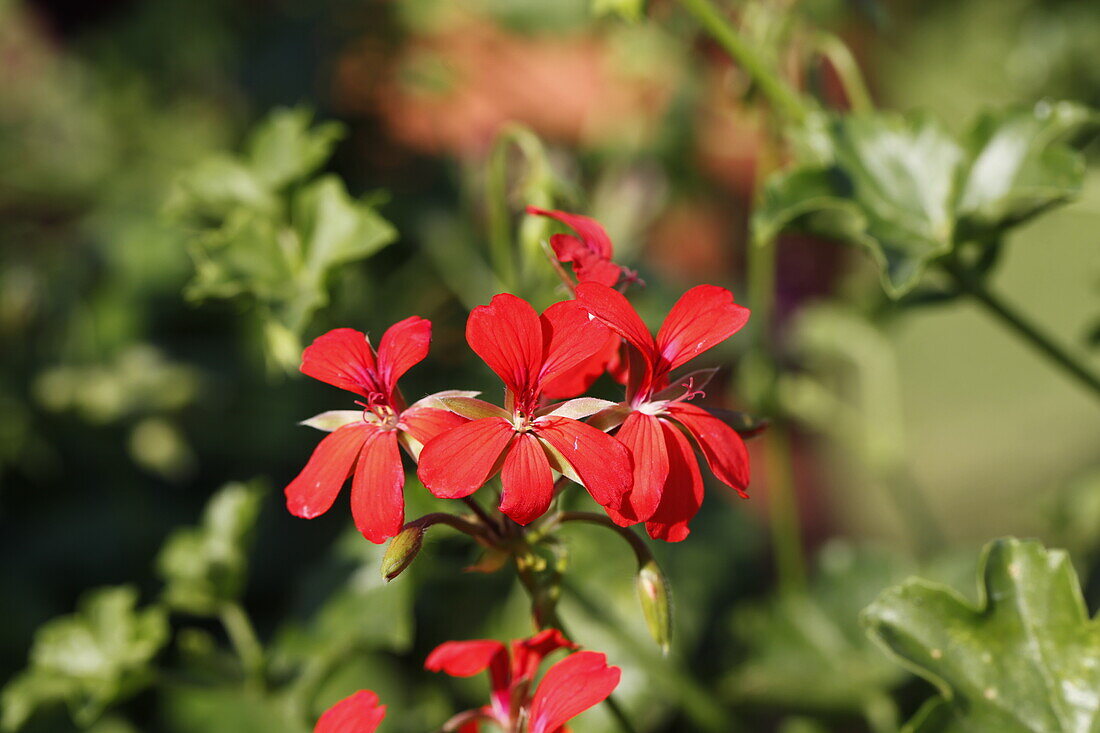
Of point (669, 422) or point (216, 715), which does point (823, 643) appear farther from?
point (216, 715)

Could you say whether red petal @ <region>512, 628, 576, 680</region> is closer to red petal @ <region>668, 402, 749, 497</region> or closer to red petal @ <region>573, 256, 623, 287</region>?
red petal @ <region>668, 402, 749, 497</region>

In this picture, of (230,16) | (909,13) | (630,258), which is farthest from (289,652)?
(909,13)

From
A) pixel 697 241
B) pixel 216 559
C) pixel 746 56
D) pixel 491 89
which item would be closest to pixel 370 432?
pixel 216 559

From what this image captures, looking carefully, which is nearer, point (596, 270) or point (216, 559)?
point (596, 270)

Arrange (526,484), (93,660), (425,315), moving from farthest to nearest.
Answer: (425,315), (93,660), (526,484)

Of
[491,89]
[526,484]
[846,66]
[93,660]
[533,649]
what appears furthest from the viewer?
[491,89]

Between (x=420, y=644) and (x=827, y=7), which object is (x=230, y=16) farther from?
(x=420, y=644)

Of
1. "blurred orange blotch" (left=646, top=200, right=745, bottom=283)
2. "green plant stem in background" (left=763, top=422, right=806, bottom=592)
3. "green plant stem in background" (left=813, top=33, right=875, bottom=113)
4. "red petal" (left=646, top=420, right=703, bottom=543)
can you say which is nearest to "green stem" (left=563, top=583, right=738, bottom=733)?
"green plant stem in background" (left=763, top=422, right=806, bottom=592)
